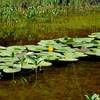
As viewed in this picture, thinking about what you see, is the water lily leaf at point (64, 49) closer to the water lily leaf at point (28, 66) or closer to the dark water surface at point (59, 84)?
the dark water surface at point (59, 84)

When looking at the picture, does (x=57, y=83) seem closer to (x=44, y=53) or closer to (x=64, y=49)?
(x=44, y=53)

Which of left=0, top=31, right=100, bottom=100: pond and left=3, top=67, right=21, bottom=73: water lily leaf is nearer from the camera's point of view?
left=0, top=31, right=100, bottom=100: pond

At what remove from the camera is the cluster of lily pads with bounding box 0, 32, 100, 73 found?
5461 millimetres

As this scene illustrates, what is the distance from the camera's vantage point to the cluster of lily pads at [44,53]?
5461mm

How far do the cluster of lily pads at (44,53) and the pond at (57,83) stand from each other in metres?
0.13

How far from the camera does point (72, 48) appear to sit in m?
6.64

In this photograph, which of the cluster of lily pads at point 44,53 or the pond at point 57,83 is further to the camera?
the cluster of lily pads at point 44,53

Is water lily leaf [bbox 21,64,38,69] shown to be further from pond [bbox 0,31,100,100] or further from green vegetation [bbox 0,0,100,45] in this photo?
green vegetation [bbox 0,0,100,45]

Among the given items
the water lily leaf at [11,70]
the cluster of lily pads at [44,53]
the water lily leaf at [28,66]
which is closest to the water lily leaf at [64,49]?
the cluster of lily pads at [44,53]

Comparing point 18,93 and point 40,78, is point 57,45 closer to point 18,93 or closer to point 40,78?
point 40,78

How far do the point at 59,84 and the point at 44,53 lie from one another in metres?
1.19

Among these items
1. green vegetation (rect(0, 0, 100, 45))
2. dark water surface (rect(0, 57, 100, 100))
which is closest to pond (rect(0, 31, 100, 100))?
dark water surface (rect(0, 57, 100, 100))

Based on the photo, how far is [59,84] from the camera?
501cm

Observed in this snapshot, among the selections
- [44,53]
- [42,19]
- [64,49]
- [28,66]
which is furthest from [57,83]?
[42,19]
